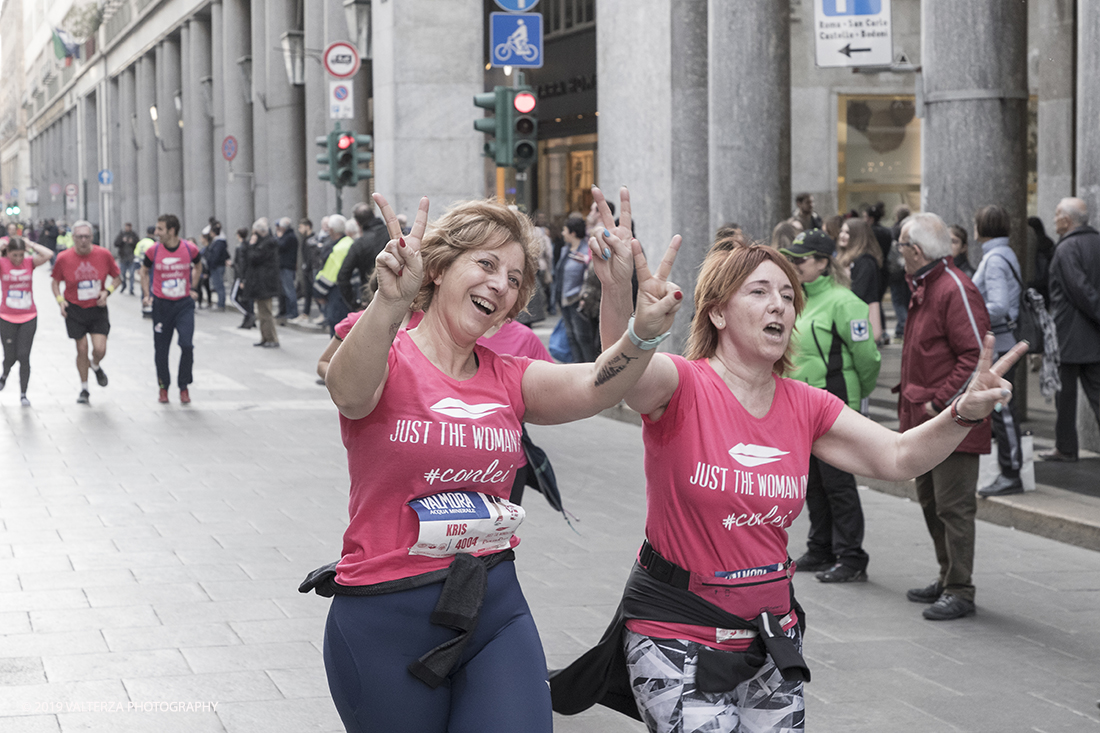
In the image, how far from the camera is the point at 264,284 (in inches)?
842

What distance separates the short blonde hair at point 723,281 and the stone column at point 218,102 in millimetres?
38190

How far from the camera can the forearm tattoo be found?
3.08 m

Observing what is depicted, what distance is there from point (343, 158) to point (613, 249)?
65.3ft

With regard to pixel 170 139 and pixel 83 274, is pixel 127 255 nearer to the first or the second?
pixel 170 139

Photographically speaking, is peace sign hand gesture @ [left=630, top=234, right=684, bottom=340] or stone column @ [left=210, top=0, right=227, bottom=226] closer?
peace sign hand gesture @ [left=630, top=234, right=684, bottom=340]

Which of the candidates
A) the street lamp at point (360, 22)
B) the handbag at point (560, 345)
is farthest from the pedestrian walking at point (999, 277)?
the street lamp at point (360, 22)

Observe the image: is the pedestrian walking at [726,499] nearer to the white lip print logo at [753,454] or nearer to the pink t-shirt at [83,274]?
the white lip print logo at [753,454]

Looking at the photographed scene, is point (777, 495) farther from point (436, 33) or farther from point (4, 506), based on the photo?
point (436, 33)

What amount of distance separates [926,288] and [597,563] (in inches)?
82.5

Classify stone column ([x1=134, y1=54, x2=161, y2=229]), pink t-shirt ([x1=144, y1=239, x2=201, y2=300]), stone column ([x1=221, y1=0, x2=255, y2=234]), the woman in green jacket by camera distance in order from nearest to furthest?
1. the woman in green jacket
2. pink t-shirt ([x1=144, y1=239, x2=201, y2=300])
3. stone column ([x1=221, y1=0, x2=255, y2=234])
4. stone column ([x1=134, y1=54, x2=161, y2=229])

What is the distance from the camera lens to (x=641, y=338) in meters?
3.05

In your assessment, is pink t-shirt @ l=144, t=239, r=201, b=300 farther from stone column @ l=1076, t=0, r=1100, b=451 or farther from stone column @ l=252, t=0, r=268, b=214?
stone column @ l=252, t=0, r=268, b=214

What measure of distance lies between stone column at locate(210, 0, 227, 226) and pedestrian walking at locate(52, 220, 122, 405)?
85.8 ft

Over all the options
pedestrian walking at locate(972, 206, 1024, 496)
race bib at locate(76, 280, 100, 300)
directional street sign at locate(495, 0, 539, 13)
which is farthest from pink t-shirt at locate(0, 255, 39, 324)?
pedestrian walking at locate(972, 206, 1024, 496)
